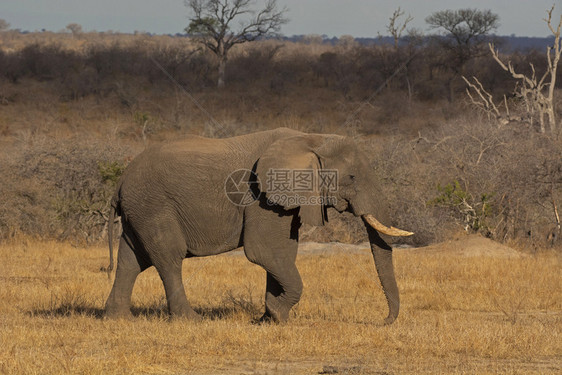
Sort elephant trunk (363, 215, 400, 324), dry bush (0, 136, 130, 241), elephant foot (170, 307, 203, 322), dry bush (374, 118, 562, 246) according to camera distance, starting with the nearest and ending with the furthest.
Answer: elephant trunk (363, 215, 400, 324)
elephant foot (170, 307, 203, 322)
dry bush (374, 118, 562, 246)
dry bush (0, 136, 130, 241)

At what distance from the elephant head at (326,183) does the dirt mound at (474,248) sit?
655 centimetres

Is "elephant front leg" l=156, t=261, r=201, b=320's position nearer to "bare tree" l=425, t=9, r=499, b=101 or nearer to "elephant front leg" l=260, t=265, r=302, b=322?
"elephant front leg" l=260, t=265, r=302, b=322

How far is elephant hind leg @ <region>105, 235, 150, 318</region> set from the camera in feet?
29.1

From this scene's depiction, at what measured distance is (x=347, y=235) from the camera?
17.2 metres

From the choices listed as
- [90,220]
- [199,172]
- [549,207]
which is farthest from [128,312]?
[549,207]

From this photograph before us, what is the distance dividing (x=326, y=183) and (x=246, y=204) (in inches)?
32.9

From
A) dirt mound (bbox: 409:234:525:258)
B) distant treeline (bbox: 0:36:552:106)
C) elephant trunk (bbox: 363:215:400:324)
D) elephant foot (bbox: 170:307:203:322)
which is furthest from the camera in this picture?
distant treeline (bbox: 0:36:552:106)

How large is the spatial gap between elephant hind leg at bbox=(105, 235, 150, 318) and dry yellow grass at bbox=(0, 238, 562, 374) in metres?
0.20

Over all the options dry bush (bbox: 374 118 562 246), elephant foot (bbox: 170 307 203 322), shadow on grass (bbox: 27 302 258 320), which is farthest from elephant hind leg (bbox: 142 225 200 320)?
dry bush (bbox: 374 118 562 246)

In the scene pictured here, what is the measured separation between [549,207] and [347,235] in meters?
4.14

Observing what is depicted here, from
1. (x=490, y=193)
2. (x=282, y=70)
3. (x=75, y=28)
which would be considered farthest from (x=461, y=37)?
(x=75, y=28)
